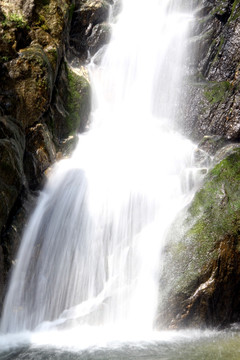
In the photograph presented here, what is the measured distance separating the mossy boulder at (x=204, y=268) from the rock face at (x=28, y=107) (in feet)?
10.6

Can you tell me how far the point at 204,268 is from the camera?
586 cm

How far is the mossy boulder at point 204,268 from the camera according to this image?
5.76 m

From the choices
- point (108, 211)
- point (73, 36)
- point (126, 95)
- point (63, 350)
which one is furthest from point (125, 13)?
point (63, 350)

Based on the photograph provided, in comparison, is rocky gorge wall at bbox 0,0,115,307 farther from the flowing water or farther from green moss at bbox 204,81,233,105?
green moss at bbox 204,81,233,105

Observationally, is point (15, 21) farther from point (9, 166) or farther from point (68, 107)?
point (9, 166)

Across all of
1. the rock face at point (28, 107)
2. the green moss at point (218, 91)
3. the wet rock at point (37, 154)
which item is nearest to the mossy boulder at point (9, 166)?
the rock face at point (28, 107)

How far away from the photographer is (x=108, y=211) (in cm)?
756

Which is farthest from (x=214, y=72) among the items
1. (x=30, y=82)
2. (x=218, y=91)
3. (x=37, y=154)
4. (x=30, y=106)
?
(x=37, y=154)

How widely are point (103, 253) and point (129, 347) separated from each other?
7.20 ft

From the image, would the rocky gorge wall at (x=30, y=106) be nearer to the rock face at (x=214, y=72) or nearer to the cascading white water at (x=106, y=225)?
the cascading white water at (x=106, y=225)

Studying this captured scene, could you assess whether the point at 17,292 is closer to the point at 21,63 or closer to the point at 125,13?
the point at 21,63

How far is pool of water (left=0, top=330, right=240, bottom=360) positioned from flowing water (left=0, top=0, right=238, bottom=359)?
0.7 inches

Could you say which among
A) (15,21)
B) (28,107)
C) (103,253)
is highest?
(15,21)

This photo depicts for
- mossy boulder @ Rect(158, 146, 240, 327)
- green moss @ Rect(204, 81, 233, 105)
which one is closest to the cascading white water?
mossy boulder @ Rect(158, 146, 240, 327)
